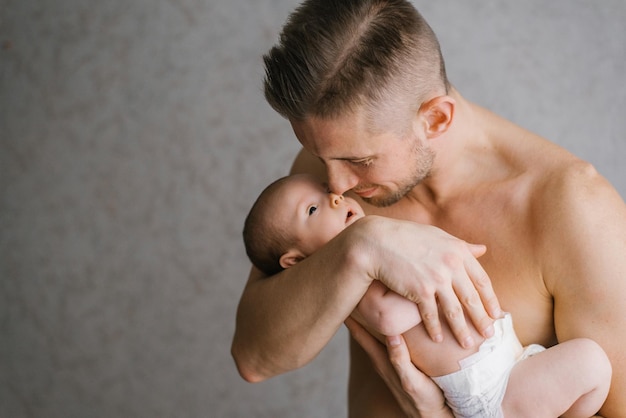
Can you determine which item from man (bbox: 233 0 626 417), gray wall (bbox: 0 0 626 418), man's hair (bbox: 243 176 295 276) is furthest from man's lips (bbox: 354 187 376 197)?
gray wall (bbox: 0 0 626 418)

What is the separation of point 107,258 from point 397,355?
5.63ft

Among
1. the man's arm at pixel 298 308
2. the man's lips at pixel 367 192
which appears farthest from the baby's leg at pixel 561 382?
the man's lips at pixel 367 192

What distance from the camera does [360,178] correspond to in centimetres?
147

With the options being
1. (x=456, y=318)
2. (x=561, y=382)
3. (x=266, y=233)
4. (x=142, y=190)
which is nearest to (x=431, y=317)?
(x=456, y=318)

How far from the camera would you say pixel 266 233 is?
1511 mm

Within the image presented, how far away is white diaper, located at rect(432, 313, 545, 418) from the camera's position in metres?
1.31

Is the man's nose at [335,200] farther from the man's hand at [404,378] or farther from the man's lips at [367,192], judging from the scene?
the man's hand at [404,378]

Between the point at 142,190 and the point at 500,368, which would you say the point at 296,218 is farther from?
the point at 142,190

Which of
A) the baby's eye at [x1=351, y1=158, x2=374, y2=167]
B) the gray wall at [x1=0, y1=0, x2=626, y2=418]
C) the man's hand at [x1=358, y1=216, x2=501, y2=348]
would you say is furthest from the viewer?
the gray wall at [x1=0, y1=0, x2=626, y2=418]

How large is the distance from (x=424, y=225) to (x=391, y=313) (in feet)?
0.56

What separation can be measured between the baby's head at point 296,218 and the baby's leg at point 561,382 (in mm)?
470

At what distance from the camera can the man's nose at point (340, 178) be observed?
144 centimetres

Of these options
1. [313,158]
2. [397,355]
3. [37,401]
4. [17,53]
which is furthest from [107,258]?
[397,355]

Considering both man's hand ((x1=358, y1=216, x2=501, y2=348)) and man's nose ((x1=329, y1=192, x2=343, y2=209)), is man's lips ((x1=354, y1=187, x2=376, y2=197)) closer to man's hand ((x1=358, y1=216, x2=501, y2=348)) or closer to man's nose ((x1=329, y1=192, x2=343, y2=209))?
man's nose ((x1=329, y1=192, x2=343, y2=209))
